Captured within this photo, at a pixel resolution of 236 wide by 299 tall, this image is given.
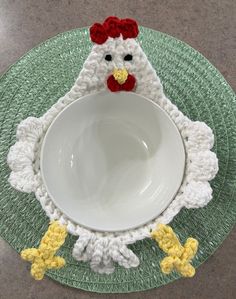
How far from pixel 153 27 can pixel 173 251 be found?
58 centimetres

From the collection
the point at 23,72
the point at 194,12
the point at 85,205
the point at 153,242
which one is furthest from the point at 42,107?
the point at 194,12

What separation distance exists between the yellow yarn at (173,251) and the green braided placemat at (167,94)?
119 mm

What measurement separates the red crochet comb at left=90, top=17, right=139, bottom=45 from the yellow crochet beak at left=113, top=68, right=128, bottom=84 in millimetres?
47

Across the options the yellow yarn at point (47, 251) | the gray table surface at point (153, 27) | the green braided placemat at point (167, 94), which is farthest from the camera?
the gray table surface at point (153, 27)

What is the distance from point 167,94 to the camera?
27.0 inches

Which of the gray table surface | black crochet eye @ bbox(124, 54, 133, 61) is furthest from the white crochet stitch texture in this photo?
the gray table surface

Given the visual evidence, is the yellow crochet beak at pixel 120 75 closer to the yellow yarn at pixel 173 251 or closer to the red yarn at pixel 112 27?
the red yarn at pixel 112 27

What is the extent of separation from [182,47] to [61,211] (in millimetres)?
376

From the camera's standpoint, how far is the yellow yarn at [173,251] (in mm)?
539

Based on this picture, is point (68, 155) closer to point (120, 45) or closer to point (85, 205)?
point (85, 205)

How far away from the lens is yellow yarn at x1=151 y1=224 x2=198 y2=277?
1.77ft

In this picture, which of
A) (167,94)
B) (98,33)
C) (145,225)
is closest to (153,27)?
(167,94)

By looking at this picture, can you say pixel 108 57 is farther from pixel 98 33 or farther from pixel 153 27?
pixel 153 27

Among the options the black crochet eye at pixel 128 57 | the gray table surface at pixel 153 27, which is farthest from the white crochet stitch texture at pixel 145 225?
the gray table surface at pixel 153 27
